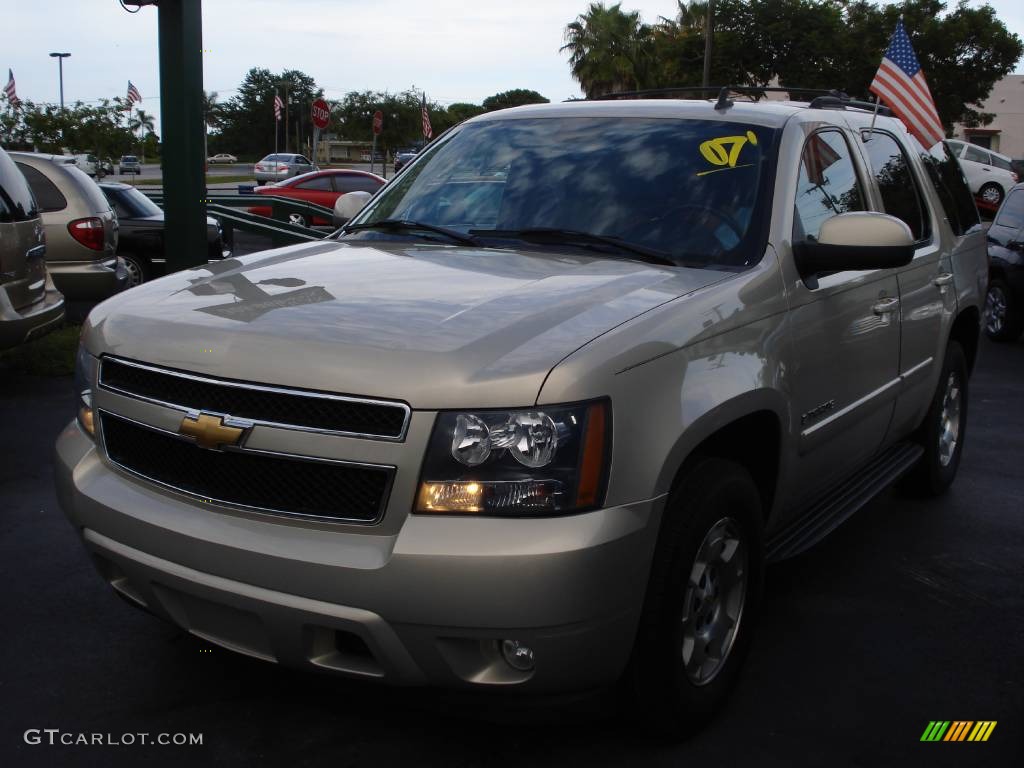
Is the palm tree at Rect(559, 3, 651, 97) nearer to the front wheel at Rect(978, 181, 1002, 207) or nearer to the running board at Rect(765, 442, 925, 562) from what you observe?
the front wheel at Rect(978, 181, 1002, 207)

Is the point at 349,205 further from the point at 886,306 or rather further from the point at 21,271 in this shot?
the point at 21,271

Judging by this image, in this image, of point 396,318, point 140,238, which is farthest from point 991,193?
point 396,318

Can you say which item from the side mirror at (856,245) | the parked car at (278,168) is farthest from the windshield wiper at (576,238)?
the parked car at (278,168)

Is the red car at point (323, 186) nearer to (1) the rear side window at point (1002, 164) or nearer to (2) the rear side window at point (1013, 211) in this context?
(2) the rear side window at point (1013, 211)

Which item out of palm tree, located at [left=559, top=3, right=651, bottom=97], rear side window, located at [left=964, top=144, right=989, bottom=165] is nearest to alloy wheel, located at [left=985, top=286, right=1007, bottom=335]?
rear side window, located at [left=964, top=144, right=989, bottom=165]

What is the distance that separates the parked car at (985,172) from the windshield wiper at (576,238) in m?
29.3

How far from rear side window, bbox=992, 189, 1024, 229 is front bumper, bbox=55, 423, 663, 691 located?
33.7ft

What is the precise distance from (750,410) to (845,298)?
953 mm

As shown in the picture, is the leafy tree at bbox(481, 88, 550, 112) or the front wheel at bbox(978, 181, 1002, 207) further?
the leafy tree at bbox(481, 88, 550, 112)

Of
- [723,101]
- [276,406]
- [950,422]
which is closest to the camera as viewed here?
[276,406]

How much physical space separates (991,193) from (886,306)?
29106 mm

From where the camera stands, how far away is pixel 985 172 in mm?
31234

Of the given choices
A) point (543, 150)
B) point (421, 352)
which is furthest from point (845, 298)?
point (421, 352)

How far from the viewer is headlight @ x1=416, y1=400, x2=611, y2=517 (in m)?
2.55
